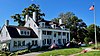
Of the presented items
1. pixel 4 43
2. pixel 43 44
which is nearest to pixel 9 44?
pixel 4 43

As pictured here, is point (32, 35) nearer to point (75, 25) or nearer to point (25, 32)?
point (25, 32)

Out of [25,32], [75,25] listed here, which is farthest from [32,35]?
[75,25]

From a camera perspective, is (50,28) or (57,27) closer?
(50,28)

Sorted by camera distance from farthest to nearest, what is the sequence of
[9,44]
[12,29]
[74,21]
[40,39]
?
[74,21] → [40,39] → [12,29] → [9,44]

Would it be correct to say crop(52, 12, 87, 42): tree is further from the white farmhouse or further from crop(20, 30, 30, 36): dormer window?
crop(20, 30, 30, 36): dormer window

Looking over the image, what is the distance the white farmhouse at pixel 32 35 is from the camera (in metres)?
44.9

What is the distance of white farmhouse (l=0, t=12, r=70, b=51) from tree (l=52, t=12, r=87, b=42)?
10.4 meters

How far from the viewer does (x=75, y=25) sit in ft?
243

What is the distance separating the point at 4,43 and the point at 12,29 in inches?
155

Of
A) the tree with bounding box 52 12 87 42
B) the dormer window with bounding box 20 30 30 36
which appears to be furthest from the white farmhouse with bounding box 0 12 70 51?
the tree with bounding box 52 12 87 42

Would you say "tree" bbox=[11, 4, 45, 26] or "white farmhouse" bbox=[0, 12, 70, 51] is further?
"tree" bbox=[11, 4, 45, 26]

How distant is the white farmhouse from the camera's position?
4491cm

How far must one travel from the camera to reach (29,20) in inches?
2116

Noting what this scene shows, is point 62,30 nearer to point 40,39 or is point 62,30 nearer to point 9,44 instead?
point 40,39
